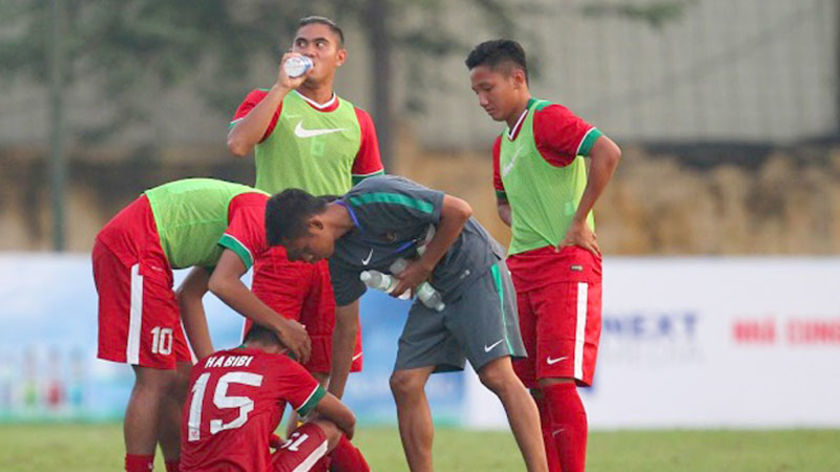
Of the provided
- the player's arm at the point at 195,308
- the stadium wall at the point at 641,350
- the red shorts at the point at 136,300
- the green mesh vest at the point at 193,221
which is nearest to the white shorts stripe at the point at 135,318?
the red shorts at the point at 136,300

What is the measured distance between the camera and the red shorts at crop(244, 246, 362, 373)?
870 centimetres

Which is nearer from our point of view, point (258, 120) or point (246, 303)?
point (246, 303)

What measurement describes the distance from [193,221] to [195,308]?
2.05 ft

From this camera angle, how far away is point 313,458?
805 cm

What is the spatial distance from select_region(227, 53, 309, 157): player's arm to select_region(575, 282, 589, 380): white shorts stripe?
6.09 ft

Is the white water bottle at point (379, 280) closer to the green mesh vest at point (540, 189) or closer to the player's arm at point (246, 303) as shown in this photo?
the player's arm at point (246, 303)

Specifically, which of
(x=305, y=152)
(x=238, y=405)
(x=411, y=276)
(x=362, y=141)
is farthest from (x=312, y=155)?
(x=238, y=405)

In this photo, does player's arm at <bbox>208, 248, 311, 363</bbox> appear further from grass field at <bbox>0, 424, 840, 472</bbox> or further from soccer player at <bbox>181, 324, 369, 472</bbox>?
grass field at <bbox>0, 424, 840, 472</bbox>

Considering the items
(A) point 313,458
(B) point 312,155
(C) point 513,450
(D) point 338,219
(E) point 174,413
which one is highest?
(B) point 312,155

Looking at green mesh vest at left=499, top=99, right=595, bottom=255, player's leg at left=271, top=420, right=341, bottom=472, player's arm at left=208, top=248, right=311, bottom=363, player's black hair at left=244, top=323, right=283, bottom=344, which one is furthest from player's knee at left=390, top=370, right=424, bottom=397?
green mesh vest at left=499, top=99, right=595, bottom=255

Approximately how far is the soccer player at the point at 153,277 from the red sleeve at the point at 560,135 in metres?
1.48

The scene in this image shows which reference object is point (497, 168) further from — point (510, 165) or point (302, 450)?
point (302, 450)

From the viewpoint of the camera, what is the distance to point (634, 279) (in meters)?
16.0

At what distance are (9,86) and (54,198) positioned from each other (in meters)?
6.40
